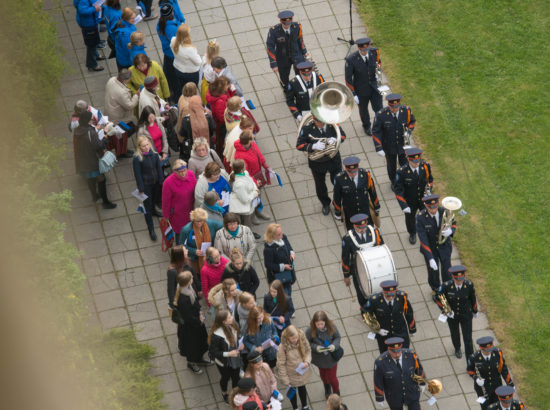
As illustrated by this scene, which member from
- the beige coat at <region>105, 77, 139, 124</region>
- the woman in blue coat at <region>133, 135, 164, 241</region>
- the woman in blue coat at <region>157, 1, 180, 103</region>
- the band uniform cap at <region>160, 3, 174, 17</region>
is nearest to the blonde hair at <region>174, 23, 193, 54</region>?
the woman in blue coat at <region>157, 1, 180, 103</region>

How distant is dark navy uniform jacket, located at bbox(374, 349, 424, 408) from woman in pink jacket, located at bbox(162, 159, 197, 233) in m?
3.72

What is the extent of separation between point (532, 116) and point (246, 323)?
26.8ft

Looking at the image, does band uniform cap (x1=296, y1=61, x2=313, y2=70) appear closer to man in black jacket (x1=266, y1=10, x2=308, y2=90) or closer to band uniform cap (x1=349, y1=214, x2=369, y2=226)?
man in black jacket (x1=266, y1=10, x2=308, y2=90)

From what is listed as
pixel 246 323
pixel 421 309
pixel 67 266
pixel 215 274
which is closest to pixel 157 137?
pixel 215 274

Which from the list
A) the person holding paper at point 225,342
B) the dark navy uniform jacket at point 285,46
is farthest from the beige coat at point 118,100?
the person holding paper at point 225,342

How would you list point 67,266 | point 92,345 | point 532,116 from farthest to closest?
point 532,116 → point 92,345 → point 67,266

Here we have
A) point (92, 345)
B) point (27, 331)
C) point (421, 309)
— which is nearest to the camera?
point (27, 331)

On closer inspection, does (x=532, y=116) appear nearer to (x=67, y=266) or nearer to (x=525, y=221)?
(x=525, y=221)

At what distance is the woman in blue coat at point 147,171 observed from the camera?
37.8 ft

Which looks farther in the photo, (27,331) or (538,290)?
(538,290)

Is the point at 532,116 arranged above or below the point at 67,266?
below

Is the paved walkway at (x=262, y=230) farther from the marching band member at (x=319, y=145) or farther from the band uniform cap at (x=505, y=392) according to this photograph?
the band uniform cap at (x=505, y=392)

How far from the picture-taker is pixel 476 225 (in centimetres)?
1300

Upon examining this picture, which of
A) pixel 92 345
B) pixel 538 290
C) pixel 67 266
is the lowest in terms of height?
pixel 538 290
